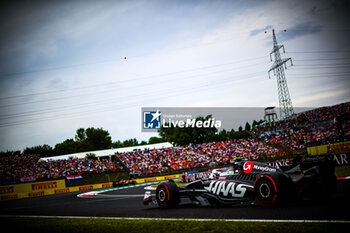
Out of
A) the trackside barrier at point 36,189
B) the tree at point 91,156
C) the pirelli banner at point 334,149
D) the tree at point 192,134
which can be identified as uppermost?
the tree at point 192,134

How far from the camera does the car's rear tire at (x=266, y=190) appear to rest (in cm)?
605

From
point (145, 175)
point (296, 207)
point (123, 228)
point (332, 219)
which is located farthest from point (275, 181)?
point (145, 175)

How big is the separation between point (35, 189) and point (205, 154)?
2474cm

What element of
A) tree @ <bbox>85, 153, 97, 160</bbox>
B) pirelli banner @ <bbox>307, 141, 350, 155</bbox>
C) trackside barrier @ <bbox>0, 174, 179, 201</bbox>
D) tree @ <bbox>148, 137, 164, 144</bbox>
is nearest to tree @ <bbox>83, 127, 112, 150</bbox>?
tree @ <bbox>148, 137, 164, 144</bbox>

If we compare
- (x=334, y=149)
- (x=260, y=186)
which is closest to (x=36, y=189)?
(x=260, y=186)

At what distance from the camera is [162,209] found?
8344 millimetres

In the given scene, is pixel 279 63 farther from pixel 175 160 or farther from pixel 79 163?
pixel 79 163

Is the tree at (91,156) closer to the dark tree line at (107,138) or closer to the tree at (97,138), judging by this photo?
the dark tree line at (107,138)

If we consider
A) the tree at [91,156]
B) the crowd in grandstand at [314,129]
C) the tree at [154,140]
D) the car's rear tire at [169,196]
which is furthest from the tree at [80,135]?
the car's rear tire at [169,196]

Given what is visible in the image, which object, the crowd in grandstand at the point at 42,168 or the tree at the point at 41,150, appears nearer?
the crowd in grandstand at the point at 42,168

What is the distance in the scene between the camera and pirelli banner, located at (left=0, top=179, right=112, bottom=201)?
28.0m

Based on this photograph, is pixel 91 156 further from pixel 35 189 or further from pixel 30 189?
pixel 30 189

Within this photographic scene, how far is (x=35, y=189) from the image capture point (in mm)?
30234

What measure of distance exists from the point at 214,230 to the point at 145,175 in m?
34.1
